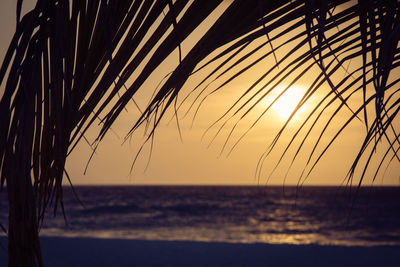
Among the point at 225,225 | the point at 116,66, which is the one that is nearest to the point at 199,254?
the point at 116,66

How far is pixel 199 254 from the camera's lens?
865 cm

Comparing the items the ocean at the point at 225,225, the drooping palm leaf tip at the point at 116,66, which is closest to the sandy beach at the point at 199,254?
the ocean at the point at 225,225

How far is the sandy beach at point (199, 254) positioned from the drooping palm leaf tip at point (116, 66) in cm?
712

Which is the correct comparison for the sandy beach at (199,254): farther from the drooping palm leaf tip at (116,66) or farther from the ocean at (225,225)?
the drooping palm leaf tip at (116,66)

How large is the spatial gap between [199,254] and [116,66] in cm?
840

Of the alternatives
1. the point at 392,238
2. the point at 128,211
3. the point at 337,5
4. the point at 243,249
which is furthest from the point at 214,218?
the point at 337,5

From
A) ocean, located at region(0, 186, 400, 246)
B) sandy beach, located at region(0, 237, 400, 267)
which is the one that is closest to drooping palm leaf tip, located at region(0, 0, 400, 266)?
sandy beach, located at region(0, 237, 400, 267)

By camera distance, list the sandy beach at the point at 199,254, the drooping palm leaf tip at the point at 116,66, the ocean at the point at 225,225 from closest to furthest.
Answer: the drooping palm leaf tip at the point at 116,66 → the sandy beach at the point at 199,254 → the ocean at the point at 225,225

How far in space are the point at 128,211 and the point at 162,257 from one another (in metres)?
20.0

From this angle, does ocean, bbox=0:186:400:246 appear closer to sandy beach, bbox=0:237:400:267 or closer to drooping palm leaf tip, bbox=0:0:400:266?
sandy beach, bbox=0:237:400:267

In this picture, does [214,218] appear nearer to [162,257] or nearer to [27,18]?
[162,257]

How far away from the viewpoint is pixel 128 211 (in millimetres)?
27750

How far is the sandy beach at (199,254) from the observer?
792cm

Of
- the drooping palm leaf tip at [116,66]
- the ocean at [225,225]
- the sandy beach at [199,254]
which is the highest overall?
the drooping palm leaf tip at [116,66]
